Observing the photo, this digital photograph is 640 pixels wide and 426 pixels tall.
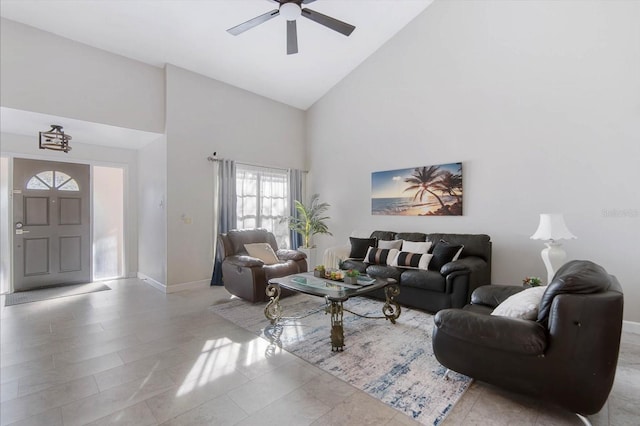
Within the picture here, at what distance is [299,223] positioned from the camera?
647 cm

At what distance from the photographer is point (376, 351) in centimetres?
278

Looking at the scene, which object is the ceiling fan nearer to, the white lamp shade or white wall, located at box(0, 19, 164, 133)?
white wall, located at box(0, 19, 164, 133)

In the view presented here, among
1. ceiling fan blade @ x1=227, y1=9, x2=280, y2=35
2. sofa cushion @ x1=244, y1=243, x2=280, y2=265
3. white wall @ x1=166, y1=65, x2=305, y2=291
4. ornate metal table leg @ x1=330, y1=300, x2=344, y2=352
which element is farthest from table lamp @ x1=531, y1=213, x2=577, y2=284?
white wall @ x1=166, y1=65, x2=305, y2=291

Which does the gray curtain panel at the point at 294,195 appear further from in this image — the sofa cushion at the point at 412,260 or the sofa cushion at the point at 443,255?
the sofa cushion at the point at 443,255

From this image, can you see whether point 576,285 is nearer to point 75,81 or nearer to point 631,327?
point 631,327

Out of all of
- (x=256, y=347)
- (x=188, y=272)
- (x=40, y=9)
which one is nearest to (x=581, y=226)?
(x=256, y=347)

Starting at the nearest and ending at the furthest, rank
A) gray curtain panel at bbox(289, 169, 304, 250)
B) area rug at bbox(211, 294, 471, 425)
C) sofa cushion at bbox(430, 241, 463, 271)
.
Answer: area rug at bbox(211, 294, 471, 425) < sofa cushion at bbox(430, 241, 463, 271) < gray curtain panel at bbox(289, 169, 304, 250)

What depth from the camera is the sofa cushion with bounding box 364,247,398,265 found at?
4.39 m

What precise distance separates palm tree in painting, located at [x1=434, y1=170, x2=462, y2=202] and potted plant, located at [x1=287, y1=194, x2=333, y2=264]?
249 cm

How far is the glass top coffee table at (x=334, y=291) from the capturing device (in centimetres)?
280

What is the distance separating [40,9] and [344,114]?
466cm

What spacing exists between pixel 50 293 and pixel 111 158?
259 cm

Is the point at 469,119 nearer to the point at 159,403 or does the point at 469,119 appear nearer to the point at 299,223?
the point at 299,223

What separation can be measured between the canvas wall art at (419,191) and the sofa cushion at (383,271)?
1.32 metres
